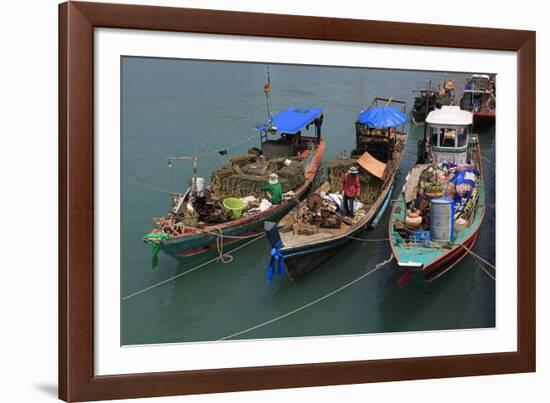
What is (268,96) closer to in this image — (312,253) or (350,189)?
(350,189)

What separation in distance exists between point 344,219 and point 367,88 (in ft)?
2.43

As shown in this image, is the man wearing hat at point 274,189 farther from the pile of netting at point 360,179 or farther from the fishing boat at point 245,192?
the pile of netting at point 360,179

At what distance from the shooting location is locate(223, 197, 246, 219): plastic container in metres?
5.04

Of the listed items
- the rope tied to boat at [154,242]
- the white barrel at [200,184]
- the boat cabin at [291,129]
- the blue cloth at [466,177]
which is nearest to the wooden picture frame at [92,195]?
the rope tied to boat at [154,242]

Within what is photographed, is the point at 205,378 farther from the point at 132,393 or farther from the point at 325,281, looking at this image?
the point at 325,281

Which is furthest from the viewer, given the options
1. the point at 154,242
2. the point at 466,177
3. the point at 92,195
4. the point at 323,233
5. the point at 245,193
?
the point at 466,177

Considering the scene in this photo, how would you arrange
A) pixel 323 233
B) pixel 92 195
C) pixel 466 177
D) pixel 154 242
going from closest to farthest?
pixel 92 195 → pixel 154 242 → pixel 323 233 → pixel 466 177

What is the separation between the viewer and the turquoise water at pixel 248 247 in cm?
479

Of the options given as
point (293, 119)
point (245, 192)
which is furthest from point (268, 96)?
point (245, 192)

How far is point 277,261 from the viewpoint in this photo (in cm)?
507

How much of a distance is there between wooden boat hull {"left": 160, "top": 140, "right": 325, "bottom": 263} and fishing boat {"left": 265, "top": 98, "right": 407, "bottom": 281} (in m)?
0.05

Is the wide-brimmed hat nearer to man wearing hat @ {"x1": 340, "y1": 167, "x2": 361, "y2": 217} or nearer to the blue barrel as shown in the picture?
man wearing hat @ {"x1": 340, "y1": 167, "x2": 361, "y2": 217}

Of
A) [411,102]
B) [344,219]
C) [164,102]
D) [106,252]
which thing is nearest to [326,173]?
[344,219]

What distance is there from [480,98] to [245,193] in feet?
4.83
